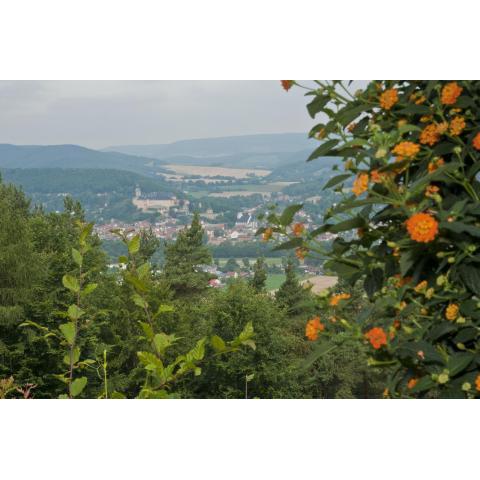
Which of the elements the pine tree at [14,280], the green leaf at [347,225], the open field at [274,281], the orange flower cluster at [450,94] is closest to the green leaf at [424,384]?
the green leaf at [347,225]

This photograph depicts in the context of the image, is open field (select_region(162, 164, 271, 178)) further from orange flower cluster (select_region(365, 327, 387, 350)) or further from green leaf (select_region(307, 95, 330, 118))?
orange flower cluster (select_region(365, 327, 387, 350))

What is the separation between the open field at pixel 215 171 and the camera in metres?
17.7

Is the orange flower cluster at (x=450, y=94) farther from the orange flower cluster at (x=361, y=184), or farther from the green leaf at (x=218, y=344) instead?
the green leaf at (x=218, y=344)

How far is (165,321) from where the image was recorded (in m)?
21.6

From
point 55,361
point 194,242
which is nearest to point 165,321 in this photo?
point 55,361

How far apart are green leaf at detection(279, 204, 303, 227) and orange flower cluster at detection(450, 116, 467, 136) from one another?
0.96 ft

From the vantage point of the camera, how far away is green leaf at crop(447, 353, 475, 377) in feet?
2.93

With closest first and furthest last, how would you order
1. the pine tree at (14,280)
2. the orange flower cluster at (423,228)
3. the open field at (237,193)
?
the orange flower cluster at (423,228), the open field at (237,193), the pine tree at (14,280)

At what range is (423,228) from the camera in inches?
33.7

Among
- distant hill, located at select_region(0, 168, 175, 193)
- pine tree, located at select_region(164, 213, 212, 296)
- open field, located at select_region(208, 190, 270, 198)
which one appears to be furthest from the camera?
pine tree, located at select_region(164, 213, 212, 296)

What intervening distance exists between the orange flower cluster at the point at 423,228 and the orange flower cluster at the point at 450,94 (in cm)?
30

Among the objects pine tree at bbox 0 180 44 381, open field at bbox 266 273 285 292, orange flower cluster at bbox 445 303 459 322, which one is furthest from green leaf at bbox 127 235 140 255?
open field at bbox 266 273 285 292

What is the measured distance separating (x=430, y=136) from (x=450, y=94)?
0.08 metres
